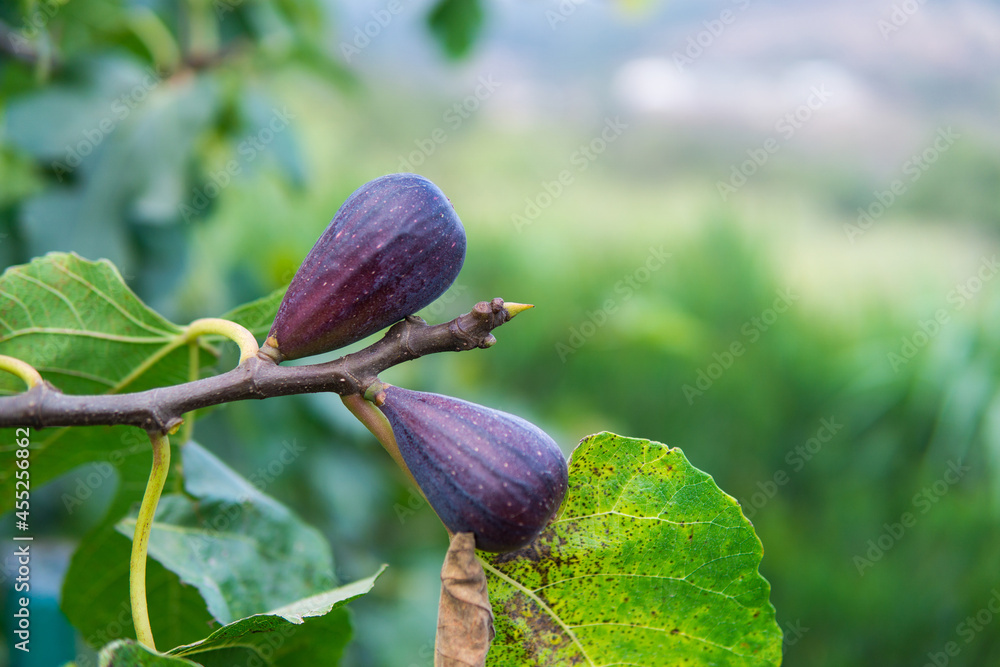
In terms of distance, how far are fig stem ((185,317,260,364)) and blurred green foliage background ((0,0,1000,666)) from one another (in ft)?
2.32

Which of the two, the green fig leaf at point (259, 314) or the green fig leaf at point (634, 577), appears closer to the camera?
the green fig leaf at point (634, 577)

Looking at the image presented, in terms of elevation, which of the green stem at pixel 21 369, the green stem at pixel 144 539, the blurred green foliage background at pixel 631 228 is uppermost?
the green stem at pixel 21 369

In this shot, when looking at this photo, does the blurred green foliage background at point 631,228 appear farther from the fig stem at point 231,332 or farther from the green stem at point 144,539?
the green stem at point 144,539

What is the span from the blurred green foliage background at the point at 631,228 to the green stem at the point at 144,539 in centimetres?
83

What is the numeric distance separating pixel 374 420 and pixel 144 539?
0.58ft

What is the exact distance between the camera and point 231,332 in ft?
1.74

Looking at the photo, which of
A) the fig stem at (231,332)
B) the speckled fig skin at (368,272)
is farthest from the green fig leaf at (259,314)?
the speckled fig skin at (368,272)

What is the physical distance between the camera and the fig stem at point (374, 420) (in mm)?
490

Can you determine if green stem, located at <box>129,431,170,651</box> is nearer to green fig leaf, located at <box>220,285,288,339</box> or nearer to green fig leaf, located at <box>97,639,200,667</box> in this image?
green fig leaf, located at <box>97,639,200,667</box>

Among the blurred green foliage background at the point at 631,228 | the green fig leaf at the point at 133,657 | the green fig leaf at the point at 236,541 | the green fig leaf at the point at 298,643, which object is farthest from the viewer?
the blurred green foliage background at the point at 631,228

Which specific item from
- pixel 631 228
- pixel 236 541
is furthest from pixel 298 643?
pixel 631 228

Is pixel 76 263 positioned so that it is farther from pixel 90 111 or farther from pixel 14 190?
pixel 14 190

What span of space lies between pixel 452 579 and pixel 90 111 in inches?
46.8

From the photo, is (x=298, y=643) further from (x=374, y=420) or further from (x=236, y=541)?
(x=374, y=420)
